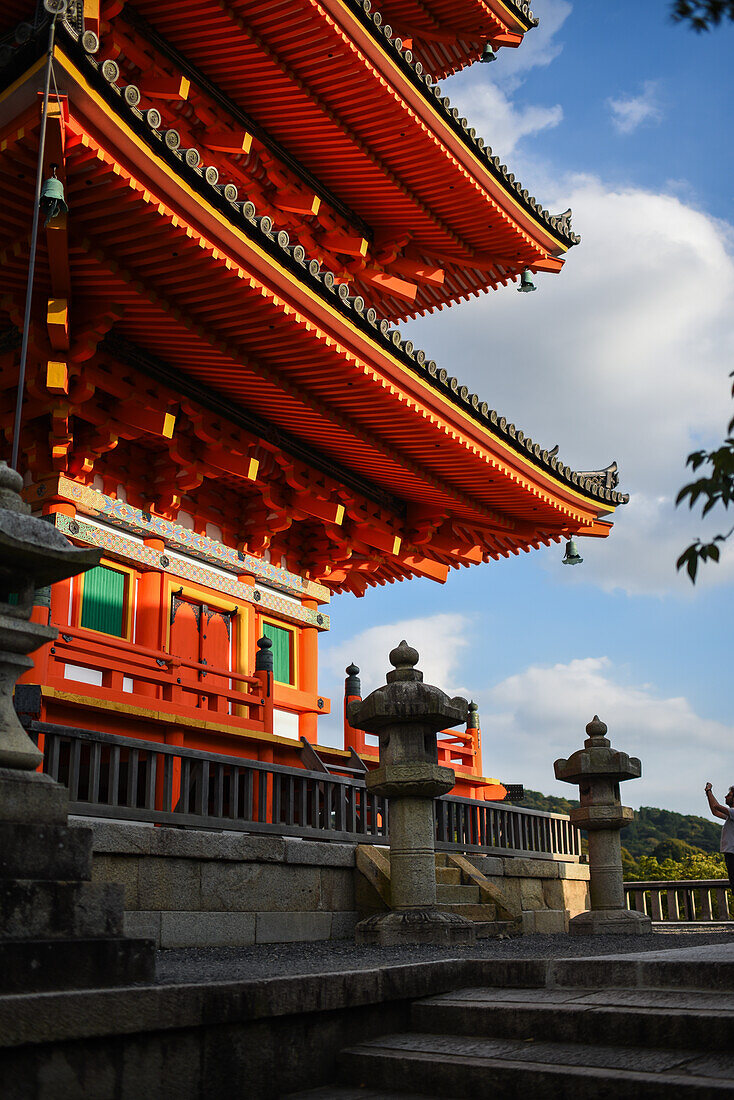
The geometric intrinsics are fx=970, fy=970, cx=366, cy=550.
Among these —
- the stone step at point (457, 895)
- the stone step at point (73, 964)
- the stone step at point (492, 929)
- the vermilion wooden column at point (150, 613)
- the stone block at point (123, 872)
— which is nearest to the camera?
the stone step at point (73, 964)

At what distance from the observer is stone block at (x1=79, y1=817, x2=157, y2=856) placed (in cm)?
695

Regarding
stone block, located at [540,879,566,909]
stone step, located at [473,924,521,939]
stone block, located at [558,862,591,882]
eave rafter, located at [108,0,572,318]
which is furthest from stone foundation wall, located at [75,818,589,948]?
eave rafter, located at [108,0,572,318]

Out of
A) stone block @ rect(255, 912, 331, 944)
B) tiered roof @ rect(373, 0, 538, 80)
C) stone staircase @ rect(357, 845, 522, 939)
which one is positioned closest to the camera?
stone block @ rect(255, 912, 331, 944)

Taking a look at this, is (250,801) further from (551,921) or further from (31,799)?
(551,921)

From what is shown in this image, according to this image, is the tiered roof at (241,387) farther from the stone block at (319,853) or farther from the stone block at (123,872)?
the stone block at (123,872)

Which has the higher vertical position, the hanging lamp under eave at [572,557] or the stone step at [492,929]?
the hanging lamp under eave at [572,557]

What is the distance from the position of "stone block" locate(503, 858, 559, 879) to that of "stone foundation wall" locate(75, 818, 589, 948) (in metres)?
3.54

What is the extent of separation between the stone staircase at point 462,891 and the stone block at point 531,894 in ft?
5.34

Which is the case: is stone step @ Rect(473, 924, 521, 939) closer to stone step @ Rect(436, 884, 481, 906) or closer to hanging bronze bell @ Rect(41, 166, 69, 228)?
stone step @ Rect(436, 884, 481, 906)

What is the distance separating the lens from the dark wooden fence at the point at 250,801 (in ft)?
24.4

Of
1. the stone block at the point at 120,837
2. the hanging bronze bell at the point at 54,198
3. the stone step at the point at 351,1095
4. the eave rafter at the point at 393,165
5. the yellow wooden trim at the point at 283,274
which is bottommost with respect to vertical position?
the stone step at the point at 351,1095

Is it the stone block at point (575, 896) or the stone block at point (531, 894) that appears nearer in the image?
the stone block at point (531, 894)

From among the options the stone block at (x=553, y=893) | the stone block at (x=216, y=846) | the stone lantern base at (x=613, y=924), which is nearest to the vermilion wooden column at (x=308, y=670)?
the stone block at (x=553, y=893)

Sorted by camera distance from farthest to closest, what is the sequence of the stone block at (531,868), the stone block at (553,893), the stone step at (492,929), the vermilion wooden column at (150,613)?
the stone block at (553,893) < the stone block at (531,868) < the vermilion wooden column at (150,613) < the stone step at (492,929)
